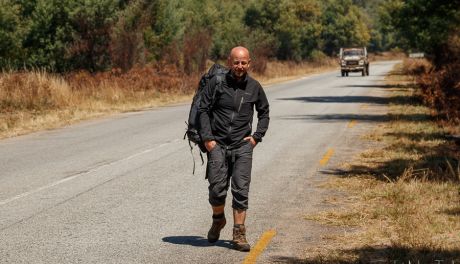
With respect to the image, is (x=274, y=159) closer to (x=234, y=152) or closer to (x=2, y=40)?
(x=234, y=152)

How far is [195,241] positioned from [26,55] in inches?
1030

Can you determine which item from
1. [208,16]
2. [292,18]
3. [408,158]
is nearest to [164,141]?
[408,158]

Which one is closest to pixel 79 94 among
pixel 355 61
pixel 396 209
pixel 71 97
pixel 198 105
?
pixel 71 97

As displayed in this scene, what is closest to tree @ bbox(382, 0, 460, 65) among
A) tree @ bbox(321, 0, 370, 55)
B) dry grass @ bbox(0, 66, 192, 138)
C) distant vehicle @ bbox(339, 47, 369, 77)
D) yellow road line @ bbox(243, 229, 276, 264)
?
dry grass @ bbox(0, 66, 192, 138)

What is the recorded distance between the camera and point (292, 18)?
264 feet

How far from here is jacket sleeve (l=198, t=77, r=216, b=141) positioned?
6598 mm

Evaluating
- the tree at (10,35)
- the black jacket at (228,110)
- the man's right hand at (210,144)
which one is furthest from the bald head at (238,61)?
the tree at (10,35)

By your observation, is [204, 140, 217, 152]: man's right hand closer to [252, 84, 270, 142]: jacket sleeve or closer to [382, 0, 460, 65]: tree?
[252, 84, 270, 142]: jacket sleeve

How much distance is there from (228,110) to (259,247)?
1325 millimetres

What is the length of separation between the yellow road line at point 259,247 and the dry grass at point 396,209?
1.25 ft

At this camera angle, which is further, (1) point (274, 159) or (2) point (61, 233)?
(1) point (274, 159)

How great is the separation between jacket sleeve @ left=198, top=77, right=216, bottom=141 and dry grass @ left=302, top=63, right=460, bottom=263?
4.54 ft

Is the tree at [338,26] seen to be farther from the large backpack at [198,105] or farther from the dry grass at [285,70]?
the large backpack at [198,105]

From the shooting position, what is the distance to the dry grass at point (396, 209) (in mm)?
6480
